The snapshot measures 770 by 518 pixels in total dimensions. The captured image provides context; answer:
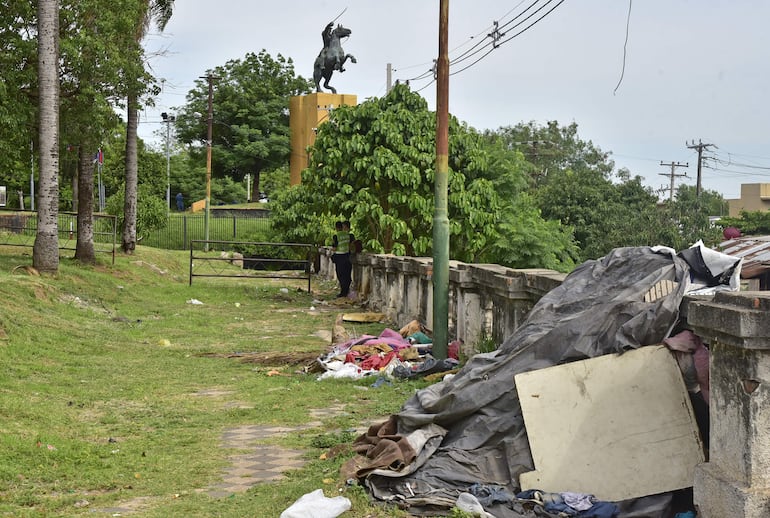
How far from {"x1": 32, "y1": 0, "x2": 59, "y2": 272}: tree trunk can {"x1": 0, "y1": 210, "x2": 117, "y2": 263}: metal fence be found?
363 centimetres

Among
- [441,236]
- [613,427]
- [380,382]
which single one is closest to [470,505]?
[613,427]

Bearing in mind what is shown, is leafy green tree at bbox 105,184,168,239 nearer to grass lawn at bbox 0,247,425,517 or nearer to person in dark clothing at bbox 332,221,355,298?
person in dark clothing at bbox 332,221,355,298

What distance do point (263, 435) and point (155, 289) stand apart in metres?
14.2

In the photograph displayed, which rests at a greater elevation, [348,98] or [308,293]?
[348,98]

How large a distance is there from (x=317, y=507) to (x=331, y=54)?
3795 centimetres

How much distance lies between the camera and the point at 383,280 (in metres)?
18.9

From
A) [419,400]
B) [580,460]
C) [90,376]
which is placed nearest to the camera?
[580,460]

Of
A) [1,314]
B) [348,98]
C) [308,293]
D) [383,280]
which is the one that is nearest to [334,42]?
[348,98]

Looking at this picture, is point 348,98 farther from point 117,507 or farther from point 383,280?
point 117,507

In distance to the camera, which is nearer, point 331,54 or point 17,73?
point 17,73

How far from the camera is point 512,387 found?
6.16 meters

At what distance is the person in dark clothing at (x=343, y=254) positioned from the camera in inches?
873

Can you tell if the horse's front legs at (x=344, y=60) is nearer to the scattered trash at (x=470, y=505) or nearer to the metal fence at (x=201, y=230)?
the metal fence at (x=201, y=230)

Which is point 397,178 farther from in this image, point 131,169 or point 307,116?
point 307,116
